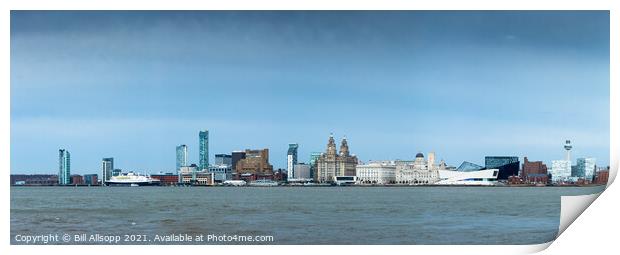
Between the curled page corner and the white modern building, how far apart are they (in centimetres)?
1213

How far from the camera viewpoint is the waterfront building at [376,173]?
789 inches

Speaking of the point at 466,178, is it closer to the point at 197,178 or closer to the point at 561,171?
the point at 561,171

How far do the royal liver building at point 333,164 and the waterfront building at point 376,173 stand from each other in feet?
2.21

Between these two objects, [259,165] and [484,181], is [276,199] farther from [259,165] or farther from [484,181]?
[484,181]

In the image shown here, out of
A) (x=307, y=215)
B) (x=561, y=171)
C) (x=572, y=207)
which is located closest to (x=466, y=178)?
(x=561, y=171)

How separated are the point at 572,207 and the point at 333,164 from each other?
11.1 m

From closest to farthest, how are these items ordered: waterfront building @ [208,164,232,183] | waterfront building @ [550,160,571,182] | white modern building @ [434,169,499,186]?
waterfront building @ [550,160,571,182] < waterfront building @ [208,164,232,183] < white modern building @ [434,169,499,186]

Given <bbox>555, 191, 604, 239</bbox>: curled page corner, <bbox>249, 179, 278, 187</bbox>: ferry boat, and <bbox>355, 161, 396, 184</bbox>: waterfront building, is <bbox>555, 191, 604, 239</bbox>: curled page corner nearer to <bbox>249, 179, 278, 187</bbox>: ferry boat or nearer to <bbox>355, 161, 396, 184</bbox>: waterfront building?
<bbox>249, 179, 278, 187</bbox>: ferry boat

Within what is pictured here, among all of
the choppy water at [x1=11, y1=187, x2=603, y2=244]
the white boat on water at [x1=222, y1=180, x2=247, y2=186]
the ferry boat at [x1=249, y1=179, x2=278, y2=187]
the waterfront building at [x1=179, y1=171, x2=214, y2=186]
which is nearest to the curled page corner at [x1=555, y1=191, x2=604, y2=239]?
the choppy water at [x1=11, y1=187, x2=603, y2=244]

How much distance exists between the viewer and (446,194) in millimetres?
19438

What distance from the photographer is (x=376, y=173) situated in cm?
2077

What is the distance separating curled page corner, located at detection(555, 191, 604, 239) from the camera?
7.32 metres

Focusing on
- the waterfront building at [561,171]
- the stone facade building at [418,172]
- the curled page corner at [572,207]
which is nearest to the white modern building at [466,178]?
the stone facade building at [418,172]

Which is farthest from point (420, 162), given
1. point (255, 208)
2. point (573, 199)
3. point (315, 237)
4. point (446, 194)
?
point (573, 199)
